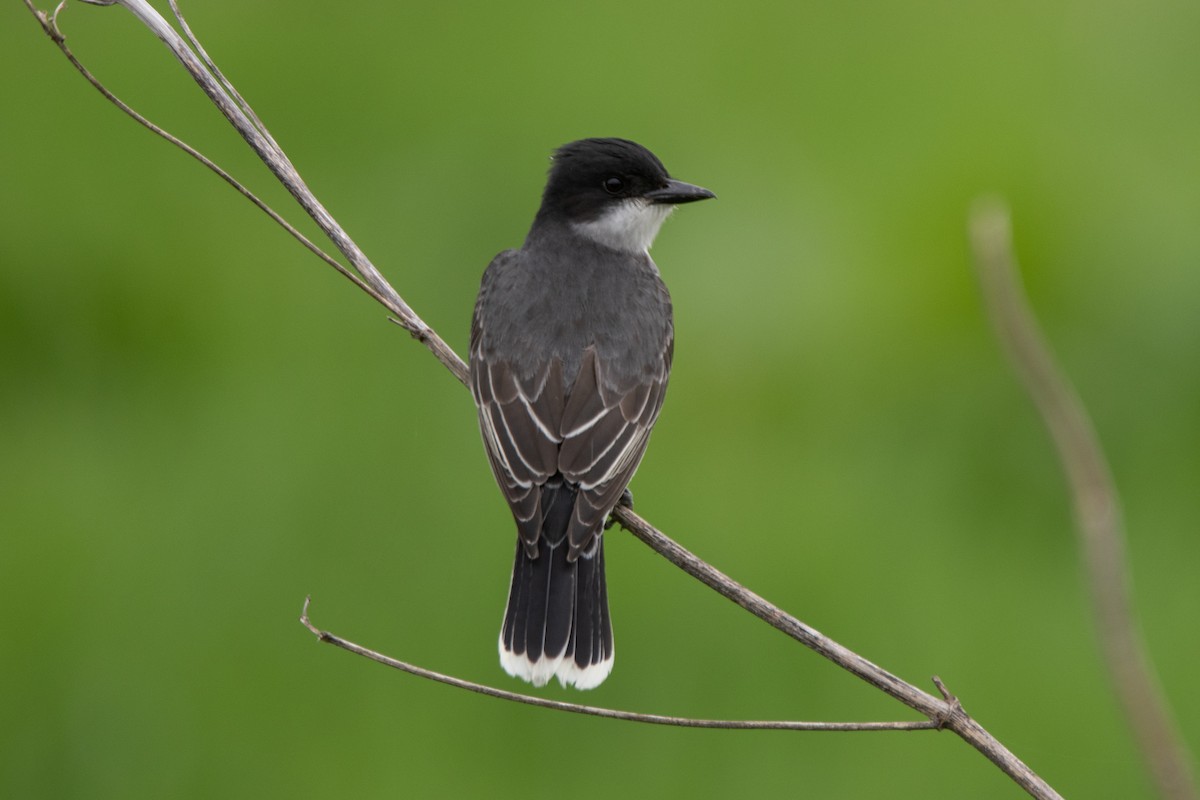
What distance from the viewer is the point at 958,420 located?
6.43m

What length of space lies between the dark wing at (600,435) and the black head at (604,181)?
65 centimetres

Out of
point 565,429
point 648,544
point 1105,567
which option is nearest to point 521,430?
point 565,429

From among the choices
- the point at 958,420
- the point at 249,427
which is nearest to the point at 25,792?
the point at 249,427

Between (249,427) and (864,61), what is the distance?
3767 millimetres

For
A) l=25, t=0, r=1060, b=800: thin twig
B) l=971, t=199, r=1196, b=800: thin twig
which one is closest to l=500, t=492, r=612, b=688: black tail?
l=25, t=0, r=1060, b=800: thin twig

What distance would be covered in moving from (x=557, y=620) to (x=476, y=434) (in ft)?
7.41

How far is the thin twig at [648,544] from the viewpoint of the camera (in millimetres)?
2713

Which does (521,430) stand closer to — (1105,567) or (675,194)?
(675,194)

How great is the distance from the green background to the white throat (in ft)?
3.86

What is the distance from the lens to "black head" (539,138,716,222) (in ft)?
17.1

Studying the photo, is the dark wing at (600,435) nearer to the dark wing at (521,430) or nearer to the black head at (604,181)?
the dark wing at (521,430)

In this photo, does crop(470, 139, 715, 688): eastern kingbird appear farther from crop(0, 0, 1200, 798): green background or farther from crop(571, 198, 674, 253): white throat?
crop(0, 0, 1200, 798): green background

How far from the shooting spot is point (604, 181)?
5.35 m

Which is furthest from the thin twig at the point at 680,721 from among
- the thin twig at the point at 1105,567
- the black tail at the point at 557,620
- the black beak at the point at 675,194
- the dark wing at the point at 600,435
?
the black beak at the point at 675,194
